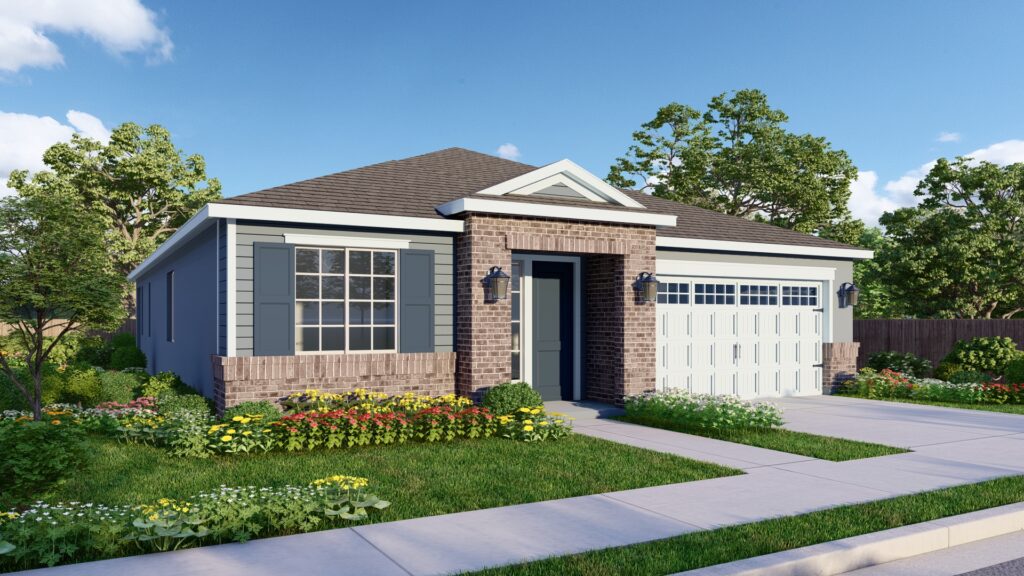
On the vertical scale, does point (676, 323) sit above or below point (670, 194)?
below

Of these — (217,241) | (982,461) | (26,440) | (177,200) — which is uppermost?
(177,200)

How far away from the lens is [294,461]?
834cm

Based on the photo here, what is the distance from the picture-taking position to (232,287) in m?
10.6

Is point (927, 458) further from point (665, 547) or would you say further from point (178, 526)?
point (178, 526)

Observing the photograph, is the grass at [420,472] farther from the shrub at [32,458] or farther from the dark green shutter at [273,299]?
the dark green shutter at [273,299]

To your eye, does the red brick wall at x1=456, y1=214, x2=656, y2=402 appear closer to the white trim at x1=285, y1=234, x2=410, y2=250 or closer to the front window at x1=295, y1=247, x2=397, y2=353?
the white trim at x1=285, y1=234, x2=410, y2=250

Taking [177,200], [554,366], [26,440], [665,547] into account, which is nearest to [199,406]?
[26,440]

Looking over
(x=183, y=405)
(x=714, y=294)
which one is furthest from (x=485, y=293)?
(x=714, y=294)

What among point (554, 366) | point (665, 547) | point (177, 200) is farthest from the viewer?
point (177, 200)

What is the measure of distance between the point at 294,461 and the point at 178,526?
2.89 m

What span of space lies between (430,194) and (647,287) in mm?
4082

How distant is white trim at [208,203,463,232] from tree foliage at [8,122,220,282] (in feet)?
76.0

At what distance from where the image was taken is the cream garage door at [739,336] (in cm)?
1445

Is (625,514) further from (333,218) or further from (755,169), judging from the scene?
(755,169)
